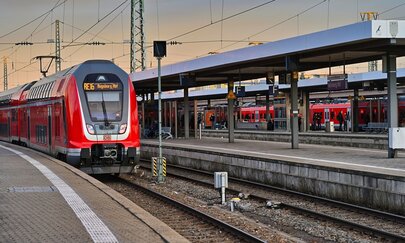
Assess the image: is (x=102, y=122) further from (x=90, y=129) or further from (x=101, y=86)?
(x=101, y=86)

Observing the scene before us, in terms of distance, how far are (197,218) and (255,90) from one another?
36791mm

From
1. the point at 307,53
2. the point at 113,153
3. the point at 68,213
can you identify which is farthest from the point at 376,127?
the point at 68,213

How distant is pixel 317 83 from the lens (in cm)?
4062

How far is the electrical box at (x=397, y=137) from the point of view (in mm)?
18188

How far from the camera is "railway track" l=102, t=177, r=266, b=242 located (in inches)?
414

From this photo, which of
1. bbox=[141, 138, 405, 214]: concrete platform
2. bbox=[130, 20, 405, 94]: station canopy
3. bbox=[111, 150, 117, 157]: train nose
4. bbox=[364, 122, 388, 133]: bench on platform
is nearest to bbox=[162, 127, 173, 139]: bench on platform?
bbox=[130, 20, 405, 94]: station canopy

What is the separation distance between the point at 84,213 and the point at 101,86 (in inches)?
359

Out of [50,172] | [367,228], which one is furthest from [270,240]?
[50,172]

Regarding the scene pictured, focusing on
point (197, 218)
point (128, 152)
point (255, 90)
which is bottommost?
point (197, 218)

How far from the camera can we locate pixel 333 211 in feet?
46.3

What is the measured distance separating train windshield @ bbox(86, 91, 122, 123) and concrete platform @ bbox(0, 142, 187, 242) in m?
2.67

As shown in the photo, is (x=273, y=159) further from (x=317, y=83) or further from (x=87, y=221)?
(x=317, y=83)

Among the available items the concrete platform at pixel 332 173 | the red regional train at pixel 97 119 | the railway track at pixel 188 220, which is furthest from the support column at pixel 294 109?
the railway track at pixel 188 220

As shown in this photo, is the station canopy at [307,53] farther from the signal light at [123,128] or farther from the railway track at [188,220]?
the railway track at [188,220]
